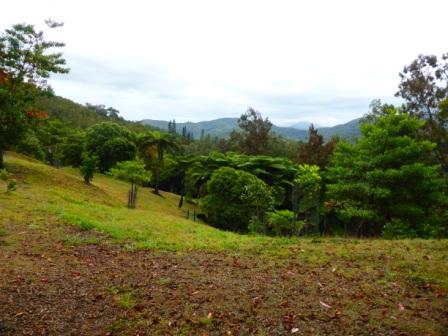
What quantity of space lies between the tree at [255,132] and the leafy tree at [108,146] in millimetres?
17918

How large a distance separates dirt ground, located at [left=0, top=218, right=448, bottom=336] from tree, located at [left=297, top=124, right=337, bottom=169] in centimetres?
3237

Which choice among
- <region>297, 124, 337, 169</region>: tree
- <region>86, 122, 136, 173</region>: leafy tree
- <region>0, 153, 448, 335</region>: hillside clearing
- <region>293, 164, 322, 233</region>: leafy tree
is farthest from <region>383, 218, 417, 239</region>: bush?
<region>86, 122, 136, 173</region>: leafy tree

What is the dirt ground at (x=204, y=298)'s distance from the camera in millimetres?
5230

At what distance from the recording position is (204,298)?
20.1 feet

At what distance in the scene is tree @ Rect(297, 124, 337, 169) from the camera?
130 ft

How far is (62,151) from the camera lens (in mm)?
46531

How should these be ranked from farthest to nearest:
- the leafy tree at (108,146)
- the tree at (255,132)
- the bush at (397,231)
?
the tree at (255,132)
the leafy tree at (108,146)
the bush at (397,231)

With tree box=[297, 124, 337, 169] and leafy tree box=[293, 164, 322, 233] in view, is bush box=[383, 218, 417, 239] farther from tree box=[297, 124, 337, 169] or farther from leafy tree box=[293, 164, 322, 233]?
tree box=[297, 124, 337, 169]

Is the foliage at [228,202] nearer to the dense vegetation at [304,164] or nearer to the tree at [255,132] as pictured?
the dense vegetation at [304,164]

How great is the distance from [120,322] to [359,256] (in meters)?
5.49

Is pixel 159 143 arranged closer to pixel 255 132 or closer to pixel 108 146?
pixel 108 146

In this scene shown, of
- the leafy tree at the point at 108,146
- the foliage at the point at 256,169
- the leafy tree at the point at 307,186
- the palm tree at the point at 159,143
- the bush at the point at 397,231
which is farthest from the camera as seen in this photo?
the leafy tree at the point at 108,146

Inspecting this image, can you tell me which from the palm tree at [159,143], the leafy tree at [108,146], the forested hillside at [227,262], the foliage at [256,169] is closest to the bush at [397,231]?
the forested hillside at [227,262]

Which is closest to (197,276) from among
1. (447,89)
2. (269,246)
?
(269,246)
